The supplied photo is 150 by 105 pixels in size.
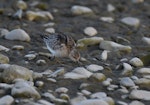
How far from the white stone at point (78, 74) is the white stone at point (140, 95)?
1.63ft

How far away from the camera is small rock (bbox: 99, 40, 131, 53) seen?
17.7 feet

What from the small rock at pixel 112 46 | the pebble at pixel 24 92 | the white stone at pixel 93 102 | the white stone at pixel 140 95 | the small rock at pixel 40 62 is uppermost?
the small rock at pixel 112 46

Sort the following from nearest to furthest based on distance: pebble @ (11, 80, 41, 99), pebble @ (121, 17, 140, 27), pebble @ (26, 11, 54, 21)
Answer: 1. pebble @ (11, 80, 41, 99)
2. pebble @ (26, 11, 54, 21)
3. pebble @ (121, 17, 140, 27)

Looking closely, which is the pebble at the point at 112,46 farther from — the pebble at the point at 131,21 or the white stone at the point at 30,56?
the pebble at the point at 131,21

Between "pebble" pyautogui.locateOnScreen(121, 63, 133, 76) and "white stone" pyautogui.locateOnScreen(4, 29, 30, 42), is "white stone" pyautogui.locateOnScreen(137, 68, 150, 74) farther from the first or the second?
"white stone" pyautogui.locateOnScreen(4, 29, 30, 42)

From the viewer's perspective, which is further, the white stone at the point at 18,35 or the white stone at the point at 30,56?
the white stone at the point at 18,35

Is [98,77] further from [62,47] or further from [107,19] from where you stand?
[107,19]

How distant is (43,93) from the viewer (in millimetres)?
3973

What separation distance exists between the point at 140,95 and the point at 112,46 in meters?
1.40

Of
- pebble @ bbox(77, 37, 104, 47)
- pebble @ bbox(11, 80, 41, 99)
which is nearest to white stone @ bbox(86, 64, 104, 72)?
pebble @ bbox(77, 37, 104, 47)

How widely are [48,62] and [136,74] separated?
82cm

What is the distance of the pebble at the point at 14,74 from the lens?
410 cm

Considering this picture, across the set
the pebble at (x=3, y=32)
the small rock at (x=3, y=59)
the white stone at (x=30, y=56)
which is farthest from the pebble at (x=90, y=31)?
the small rock at (x=3, y=59)

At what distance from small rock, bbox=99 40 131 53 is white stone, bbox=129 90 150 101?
1.31 meters
